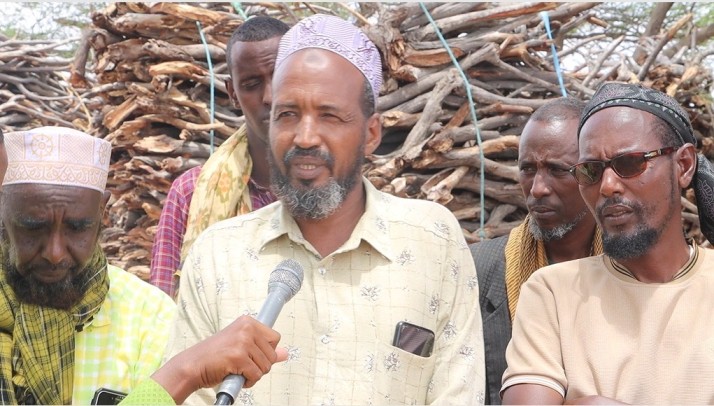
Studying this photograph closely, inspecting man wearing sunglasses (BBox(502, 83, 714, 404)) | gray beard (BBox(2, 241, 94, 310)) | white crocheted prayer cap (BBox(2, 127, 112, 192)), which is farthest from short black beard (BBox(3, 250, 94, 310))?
man wearing sunglasses (BBox(502, 83, 714, 404))

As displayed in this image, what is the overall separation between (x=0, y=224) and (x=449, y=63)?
9.34 ft

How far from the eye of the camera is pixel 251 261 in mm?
2824

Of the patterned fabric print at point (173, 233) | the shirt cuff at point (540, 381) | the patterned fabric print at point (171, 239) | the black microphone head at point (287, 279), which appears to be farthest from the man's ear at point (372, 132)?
the patterned fabric print at point (171, 239)

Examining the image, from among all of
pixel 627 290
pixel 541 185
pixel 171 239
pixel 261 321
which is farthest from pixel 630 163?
pixel 171 239

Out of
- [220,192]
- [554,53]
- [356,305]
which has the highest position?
[554,53]

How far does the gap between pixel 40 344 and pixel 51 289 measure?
191mm

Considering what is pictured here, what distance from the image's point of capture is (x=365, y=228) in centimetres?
285

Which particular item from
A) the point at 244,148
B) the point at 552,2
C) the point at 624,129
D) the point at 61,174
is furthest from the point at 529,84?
the point at 61,174

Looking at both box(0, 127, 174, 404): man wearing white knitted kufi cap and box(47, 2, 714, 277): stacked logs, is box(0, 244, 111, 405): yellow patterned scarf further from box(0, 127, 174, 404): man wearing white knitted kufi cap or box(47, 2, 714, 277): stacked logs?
box(47, 2, 714, 277): stacked logs

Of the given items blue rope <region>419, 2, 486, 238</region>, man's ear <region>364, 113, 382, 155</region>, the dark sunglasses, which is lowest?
the dark sunglasses

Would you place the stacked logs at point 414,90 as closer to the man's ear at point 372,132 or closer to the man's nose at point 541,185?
the man's nose at point 541,185

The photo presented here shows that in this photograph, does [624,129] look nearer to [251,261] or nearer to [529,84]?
[251,261]

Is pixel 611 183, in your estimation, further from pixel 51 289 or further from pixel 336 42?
pixel 51 289

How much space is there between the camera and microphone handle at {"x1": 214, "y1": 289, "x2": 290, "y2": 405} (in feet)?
6.75
